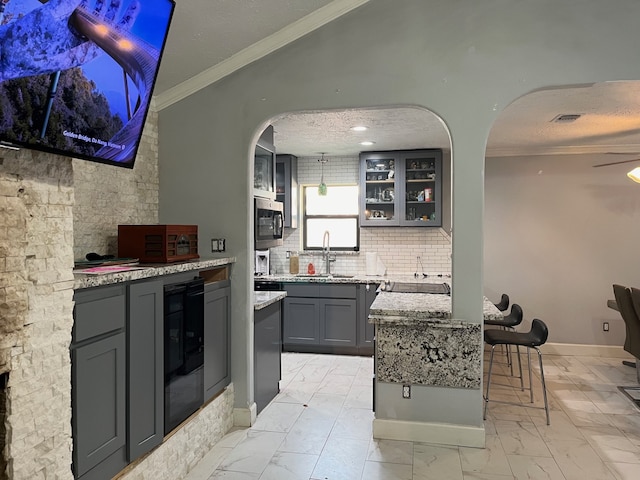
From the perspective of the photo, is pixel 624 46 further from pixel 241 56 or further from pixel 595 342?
pixel 595 342

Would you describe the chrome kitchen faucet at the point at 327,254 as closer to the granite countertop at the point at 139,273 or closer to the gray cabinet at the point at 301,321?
the gray cabinet at the point at 301,321

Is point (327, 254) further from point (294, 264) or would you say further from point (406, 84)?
point (406, 84)

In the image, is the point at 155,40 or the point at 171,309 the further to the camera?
the point at 171,309

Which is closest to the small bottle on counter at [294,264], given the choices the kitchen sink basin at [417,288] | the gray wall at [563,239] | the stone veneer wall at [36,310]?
the kitchen sink basin at [417,288]

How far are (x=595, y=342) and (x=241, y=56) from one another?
5281mm

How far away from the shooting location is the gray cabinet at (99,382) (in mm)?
2047

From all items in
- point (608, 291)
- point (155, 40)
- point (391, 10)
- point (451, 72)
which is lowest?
point (608, 291)

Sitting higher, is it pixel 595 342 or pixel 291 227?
pixel 291 227

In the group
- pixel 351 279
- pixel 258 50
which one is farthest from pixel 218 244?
pixel 351 279

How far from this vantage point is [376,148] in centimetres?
602

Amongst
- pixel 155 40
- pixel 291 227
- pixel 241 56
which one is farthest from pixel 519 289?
pixel 155 40

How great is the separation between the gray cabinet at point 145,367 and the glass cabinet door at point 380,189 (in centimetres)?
395

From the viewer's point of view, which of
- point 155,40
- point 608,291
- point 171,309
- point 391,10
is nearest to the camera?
point 155,40

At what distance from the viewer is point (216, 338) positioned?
338cm
